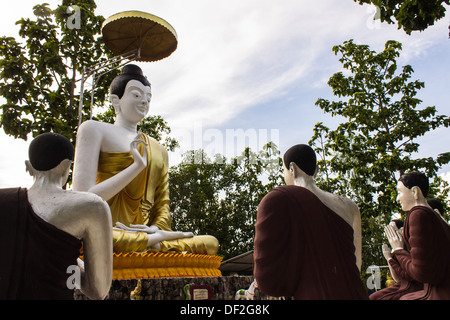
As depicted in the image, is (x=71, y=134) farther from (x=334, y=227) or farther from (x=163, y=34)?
(x=334, y=227)

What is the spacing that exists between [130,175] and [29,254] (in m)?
2.87

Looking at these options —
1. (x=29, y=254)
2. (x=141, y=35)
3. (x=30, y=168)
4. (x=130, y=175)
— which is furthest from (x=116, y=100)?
(x=29, y=254)

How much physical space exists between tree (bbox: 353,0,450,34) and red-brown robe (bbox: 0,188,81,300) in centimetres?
427

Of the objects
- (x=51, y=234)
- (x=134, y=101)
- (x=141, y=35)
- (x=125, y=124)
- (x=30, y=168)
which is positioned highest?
(x=141, y=35)

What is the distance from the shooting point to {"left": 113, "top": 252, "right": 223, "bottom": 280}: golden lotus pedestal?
4227 mm

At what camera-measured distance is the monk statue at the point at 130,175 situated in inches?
196

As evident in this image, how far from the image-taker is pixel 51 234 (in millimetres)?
2182

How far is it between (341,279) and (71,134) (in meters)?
8.78

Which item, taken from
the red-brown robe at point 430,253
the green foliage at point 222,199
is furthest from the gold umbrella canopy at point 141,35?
the green foliage at point 222,199

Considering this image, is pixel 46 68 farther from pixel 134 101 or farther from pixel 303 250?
pixel 303 250

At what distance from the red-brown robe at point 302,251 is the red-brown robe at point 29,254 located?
3.92 ft

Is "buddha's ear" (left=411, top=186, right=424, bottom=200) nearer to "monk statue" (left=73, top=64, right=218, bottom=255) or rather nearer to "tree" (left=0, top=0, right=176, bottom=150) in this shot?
"monk statue" (left=73, top=64, right=218, bottom=255)

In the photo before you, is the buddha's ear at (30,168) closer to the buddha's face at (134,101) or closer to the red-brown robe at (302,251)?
the red-brown robe at (302,251)

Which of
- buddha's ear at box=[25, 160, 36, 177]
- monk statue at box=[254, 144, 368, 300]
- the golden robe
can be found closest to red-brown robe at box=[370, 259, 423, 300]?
monk statue at box=[254, 144, 368, 300]
